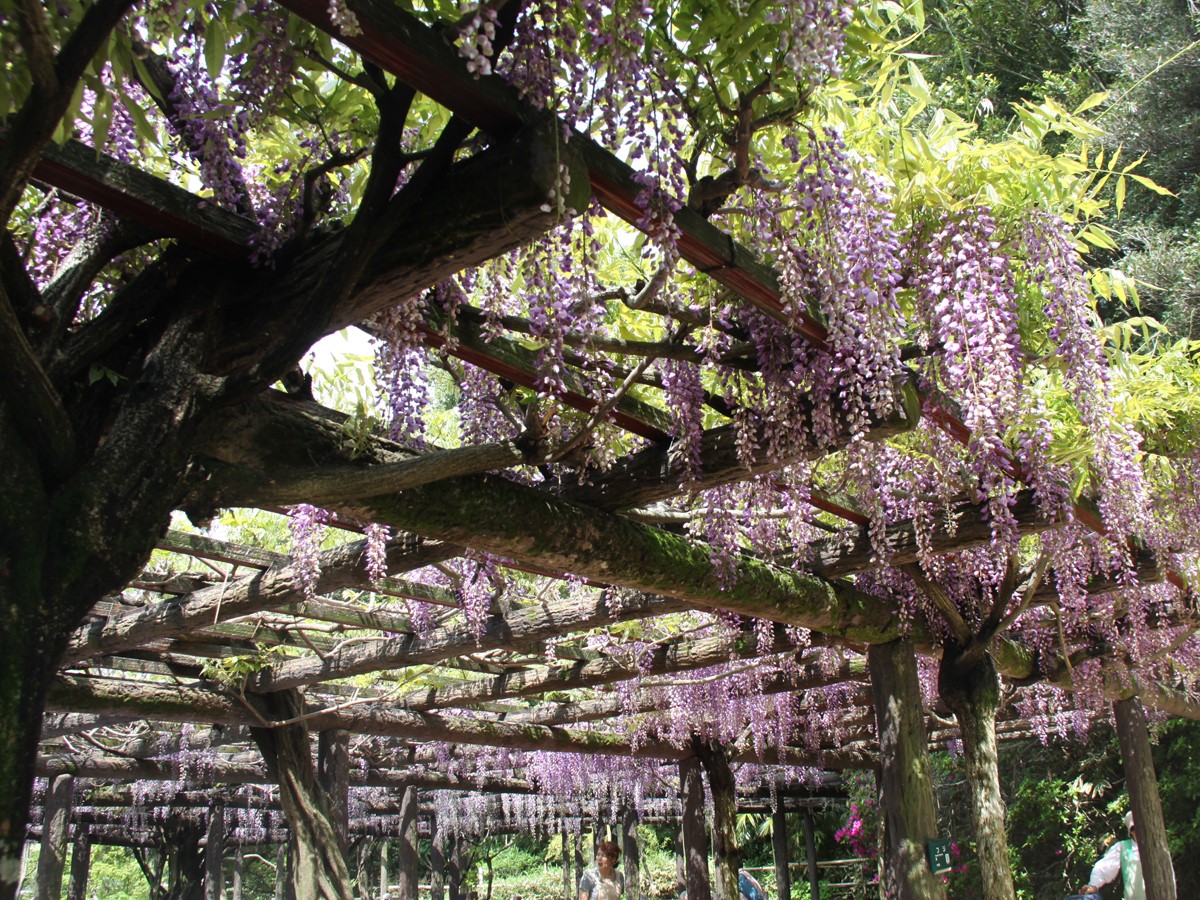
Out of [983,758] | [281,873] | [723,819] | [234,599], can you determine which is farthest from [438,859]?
[234,599]

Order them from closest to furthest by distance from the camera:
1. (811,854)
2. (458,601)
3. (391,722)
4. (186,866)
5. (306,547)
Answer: (306,547) → (458,601) → (391,722) → (811,854) → (186,866)

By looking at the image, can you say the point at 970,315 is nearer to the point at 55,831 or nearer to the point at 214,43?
the point at 214,43

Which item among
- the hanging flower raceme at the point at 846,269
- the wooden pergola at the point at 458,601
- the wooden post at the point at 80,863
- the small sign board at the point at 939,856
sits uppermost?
the hanging flower raceme at the point at 846,269

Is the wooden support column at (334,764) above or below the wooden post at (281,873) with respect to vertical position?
above

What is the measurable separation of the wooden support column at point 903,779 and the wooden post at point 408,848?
754cm

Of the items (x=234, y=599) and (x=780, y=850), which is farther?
(x=780, y=850)

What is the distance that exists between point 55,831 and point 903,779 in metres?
7.59

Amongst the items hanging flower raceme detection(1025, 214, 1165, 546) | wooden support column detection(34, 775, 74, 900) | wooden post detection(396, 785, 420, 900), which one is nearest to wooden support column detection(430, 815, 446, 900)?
wooden post detection(396, 785, 420, 900)

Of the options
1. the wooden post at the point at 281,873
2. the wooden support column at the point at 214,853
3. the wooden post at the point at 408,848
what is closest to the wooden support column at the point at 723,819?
the wooden post at the point at 408,848

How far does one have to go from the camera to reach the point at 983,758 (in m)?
4.72

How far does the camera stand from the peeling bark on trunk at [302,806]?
5137 millimetres

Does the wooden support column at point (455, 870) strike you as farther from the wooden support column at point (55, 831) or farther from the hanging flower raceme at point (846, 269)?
the hanging flower raceme at point (846, 269)

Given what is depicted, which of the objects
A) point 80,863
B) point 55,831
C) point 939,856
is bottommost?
point 80,863

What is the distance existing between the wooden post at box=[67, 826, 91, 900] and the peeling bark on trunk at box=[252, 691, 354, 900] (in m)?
9.84
